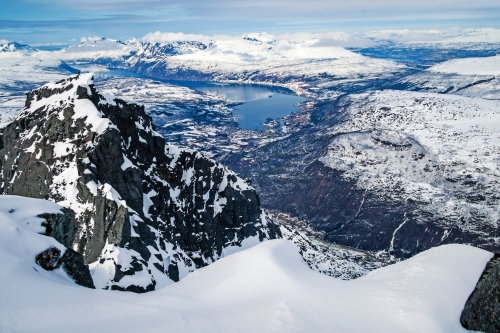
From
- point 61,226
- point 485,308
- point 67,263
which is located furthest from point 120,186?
point 485,308

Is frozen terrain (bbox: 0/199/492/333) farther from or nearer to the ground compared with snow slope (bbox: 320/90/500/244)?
farther from the ground

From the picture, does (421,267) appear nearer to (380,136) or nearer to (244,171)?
(244,171)

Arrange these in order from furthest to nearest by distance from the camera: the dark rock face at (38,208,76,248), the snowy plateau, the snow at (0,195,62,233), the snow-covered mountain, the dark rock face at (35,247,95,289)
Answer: the snow-covered mountain → the dark rock face at (38,208,76,248) → the snow at (0,195,62,233) → the dark rock face at (35,247,95,289) → the snowy plateau

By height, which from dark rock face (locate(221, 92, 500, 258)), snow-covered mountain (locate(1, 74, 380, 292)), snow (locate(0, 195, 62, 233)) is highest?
Result: snow (locate(0, 195, 62, 233))

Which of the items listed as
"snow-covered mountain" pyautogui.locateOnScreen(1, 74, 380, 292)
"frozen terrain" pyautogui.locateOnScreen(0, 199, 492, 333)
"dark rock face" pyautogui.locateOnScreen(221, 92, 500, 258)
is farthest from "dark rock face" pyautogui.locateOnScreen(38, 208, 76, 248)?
"dark rock face" pyautogui.locateOnScreen(221, 92, 500, 258)

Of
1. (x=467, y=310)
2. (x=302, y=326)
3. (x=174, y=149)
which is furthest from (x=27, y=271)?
(x=174, y=149)

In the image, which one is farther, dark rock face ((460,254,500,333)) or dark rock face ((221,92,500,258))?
dark rock face ((221,92,500,258))

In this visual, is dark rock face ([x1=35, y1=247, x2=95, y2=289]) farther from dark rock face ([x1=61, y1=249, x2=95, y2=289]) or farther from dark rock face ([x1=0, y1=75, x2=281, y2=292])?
dark rock face ([x1=0, y1=75, x2=281, y2=292])
